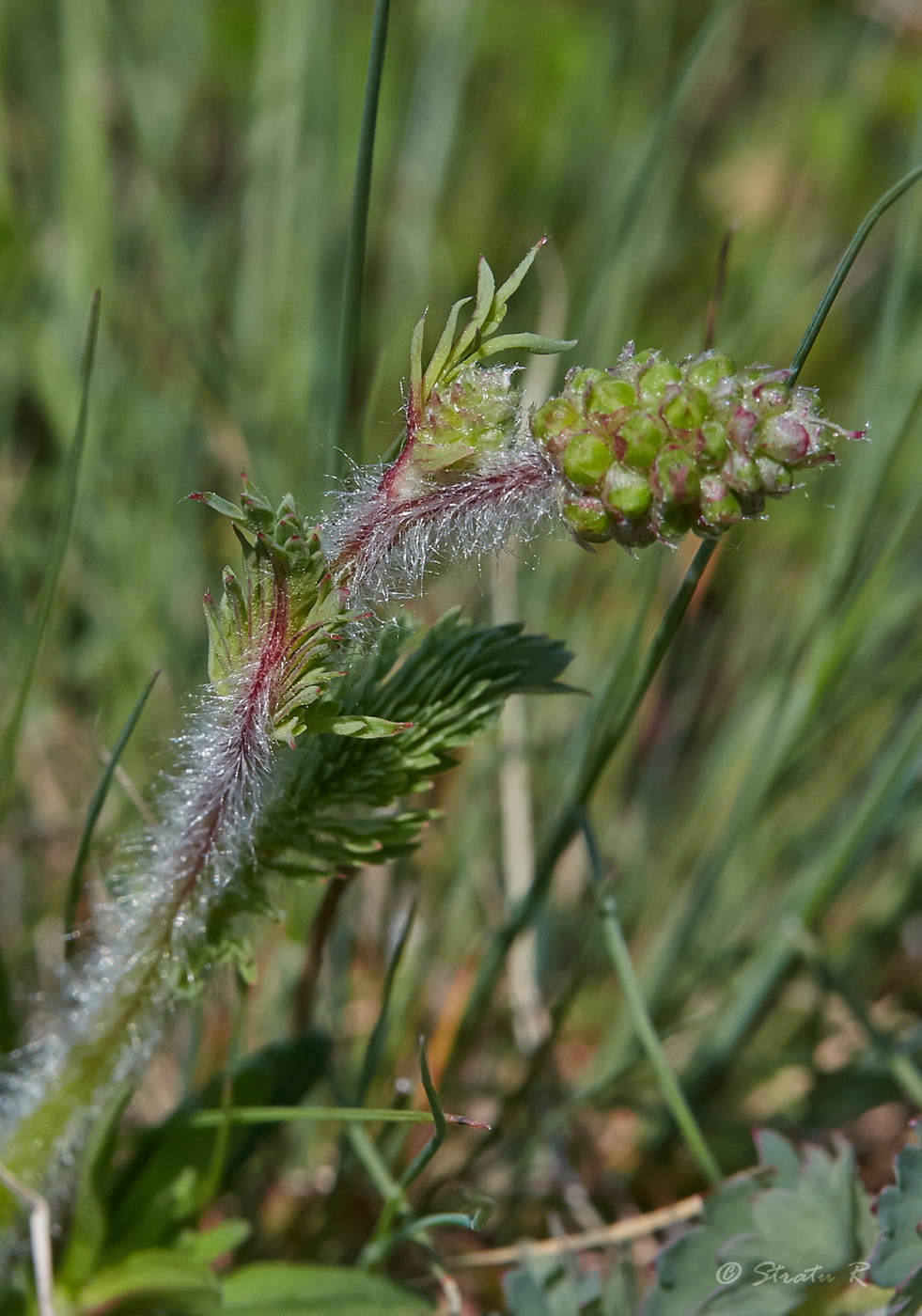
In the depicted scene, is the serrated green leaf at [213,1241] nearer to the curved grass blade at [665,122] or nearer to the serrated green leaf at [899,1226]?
the serrated green leaf at [899,1226]

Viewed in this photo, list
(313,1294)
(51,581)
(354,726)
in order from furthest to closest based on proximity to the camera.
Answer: (51,581) < (313,1294) < (354,726)

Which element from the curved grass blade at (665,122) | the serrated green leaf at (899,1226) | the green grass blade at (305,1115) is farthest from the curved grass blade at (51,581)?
the serrated green leaf at (899,1226)

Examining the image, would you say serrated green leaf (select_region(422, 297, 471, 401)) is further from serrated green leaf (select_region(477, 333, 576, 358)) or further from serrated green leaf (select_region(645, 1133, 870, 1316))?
serrated green leaf (select_region(645, 1133, 870, 1316))

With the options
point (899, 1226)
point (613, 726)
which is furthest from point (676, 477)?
point (899, 1226)

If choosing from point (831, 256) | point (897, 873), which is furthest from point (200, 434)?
point (831, 256)

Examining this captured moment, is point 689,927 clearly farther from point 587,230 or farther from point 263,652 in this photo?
point 587,230

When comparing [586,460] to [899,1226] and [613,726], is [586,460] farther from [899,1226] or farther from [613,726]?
[899,1226]

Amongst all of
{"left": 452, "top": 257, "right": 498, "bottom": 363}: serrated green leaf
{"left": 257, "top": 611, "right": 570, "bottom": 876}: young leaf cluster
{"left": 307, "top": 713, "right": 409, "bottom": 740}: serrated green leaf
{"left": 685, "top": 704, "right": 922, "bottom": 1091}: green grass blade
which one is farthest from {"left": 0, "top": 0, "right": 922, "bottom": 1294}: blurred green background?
{"left": 452, "top": 257, "right": 498, "bottom": 363}: serrated green leaf
